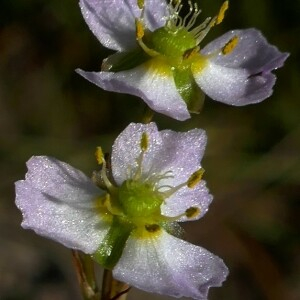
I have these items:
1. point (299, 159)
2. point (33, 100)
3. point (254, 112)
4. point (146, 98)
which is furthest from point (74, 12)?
point (146, 98)

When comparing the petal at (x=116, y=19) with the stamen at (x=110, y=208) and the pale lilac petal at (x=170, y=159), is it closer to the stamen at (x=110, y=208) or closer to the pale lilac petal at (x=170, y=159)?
the pale lilac petal at (x=170, y=159)

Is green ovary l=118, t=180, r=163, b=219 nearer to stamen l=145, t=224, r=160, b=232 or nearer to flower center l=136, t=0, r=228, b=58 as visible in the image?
stamen l=145, t=224, r=160, b=232

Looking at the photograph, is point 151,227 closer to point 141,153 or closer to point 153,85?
point 141,153

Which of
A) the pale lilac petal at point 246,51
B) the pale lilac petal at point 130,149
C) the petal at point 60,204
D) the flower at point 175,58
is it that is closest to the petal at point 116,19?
the flower at point 175,58

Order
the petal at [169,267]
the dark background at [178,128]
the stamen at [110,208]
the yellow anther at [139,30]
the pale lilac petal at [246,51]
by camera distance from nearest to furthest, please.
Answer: the petal at [169,267]
the stamen at [110,208]
the yellow anther at [139,30]
the pale lilac petal at [246,51]
the dark background at [178,128]

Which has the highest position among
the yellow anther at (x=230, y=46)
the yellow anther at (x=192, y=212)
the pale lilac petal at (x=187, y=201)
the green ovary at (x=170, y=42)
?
the green ovary at (x=170, y=42)

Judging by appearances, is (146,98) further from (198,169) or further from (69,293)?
(69,293)
